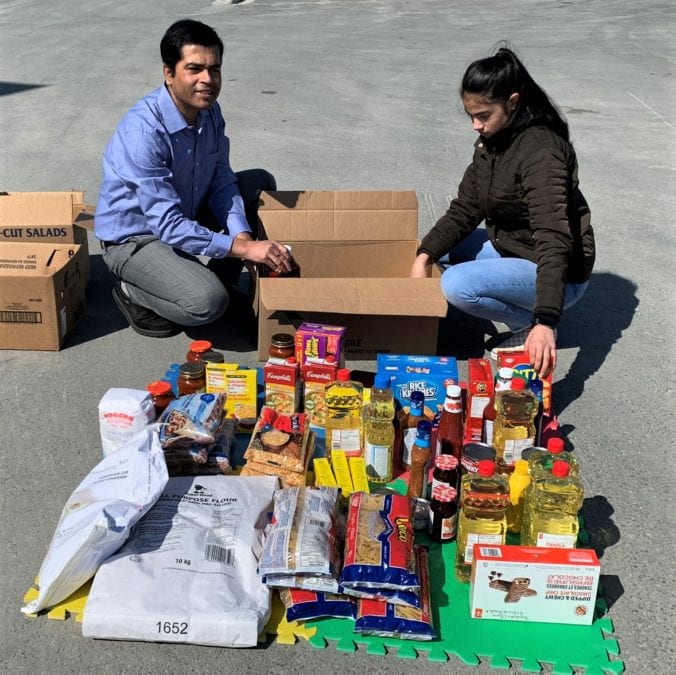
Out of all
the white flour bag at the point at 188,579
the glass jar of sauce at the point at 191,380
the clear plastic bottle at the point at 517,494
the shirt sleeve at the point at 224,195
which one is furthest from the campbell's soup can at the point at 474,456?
the shirt sleeve at the point at 224,195

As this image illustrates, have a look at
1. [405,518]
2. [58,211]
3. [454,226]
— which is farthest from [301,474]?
[58,211]

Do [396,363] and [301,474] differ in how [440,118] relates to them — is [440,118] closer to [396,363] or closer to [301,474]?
[396,363]

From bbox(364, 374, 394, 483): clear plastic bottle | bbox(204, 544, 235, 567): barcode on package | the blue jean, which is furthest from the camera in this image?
Result: the blue jean

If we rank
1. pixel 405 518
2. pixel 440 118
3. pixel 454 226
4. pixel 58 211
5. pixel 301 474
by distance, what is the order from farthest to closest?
pixel 440 118, pixel 58 211, pixel 454 226, pixel 301 474, pixel 405 518

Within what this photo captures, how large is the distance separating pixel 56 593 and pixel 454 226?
2786 mm

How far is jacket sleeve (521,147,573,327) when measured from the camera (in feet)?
11.8

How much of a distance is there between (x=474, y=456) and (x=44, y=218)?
306 centimetres

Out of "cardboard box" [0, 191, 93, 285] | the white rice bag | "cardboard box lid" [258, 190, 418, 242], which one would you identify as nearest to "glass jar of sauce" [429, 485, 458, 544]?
the white rice bag

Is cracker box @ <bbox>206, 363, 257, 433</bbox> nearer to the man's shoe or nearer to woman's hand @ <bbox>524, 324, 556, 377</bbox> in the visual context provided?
the man's shoe

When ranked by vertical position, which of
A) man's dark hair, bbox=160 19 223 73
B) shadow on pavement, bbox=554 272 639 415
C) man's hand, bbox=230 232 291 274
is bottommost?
shadow on pavement, bbox=554 272 639 415

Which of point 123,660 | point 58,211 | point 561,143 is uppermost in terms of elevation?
point 561,143

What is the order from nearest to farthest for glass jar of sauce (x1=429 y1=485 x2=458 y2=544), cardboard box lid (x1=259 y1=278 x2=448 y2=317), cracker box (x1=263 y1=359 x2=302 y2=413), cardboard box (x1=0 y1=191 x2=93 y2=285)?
glass jar of sauce (x1=429 y1=485 x2=458 y2=544) < cracker box (x1=263 y1=359 x2=302 y2=413) < cardboard box lid (x1=259 y1=278 x2=448 y2=317) < cardboard box (x1=0 y1=191 x2=93 y2=285)

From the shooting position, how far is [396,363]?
12.1 feet

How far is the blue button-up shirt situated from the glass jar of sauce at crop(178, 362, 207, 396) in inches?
29.2
